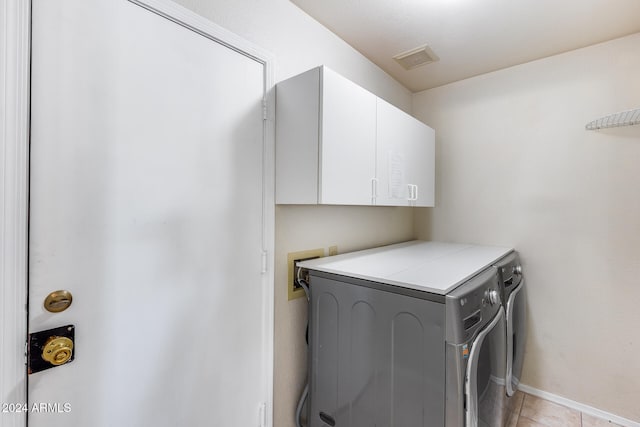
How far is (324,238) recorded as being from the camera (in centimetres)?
177

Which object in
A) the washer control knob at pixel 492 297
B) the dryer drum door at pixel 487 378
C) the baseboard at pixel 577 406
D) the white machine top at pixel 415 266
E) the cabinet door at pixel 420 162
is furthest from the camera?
the cabinet door at pixel 420 162

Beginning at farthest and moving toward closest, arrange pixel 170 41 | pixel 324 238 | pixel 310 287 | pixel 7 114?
1. pixel 324 238
2. pixel 310 287
3. pixel 170 41
4. pixel 7 114

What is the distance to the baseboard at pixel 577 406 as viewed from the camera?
72.1 inches

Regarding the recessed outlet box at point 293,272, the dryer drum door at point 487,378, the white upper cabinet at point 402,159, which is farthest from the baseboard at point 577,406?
the recessed outlet box at point 293,272

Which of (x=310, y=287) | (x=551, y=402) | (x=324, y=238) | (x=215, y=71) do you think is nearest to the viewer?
(x=215, y=71)

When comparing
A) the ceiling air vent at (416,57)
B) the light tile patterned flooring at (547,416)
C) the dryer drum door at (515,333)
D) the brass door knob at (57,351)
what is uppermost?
the ceiling air vent at (416,57)

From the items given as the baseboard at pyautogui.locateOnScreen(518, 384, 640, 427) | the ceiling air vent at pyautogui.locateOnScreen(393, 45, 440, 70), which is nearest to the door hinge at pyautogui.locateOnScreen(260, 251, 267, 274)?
the ceiling air vent at pyautogui.locateOnScreen(393, 45, 440, 70)

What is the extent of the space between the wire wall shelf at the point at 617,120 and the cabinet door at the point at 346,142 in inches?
60.9

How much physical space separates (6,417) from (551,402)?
117 inches

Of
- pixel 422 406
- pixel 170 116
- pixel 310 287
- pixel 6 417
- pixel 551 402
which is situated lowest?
pixel 551 402

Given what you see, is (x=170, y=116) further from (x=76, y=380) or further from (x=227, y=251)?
(x=76, y=380)

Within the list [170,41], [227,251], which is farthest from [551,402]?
[170,41]

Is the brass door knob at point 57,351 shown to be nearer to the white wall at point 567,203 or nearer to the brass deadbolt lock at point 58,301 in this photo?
the brass deadbolt lock at point 58,301

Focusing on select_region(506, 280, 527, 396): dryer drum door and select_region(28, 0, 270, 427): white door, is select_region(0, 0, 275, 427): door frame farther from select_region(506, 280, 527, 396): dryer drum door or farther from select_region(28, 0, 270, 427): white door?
select_region(506, 280, 527, 396): dryer drum door
